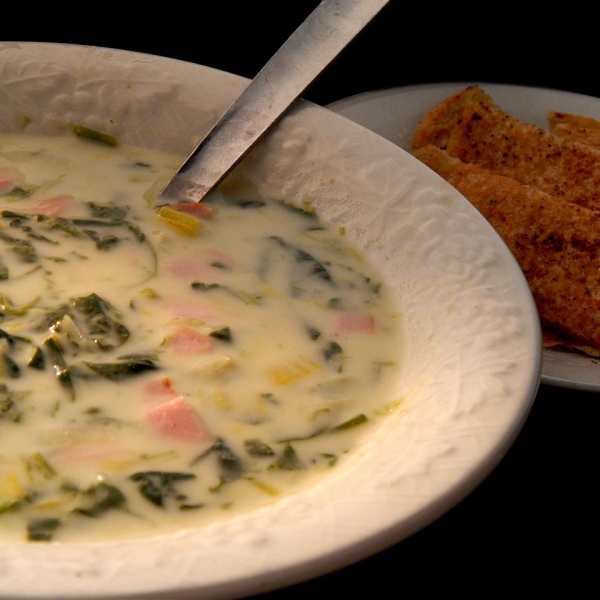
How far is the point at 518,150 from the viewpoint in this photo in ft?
8.01

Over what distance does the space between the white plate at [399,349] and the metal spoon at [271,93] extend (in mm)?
57

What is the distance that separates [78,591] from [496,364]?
0.77 metres

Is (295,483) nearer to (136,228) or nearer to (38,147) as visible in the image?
(136,228)

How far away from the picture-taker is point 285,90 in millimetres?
2090

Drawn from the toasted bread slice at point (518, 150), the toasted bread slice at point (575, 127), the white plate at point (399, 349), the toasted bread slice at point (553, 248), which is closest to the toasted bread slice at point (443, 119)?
the toasted bread slice at point (518, 150)

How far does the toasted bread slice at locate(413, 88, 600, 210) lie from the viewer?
7.76 ft

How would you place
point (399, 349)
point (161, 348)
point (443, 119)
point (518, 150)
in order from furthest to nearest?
point (443, 119)
point (518, 150)
point (399, 349)
point (161, 348)

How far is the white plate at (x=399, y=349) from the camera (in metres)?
1.05

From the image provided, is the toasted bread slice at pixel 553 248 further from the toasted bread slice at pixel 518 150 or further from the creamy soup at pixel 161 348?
the creamy soup at pixel 161 348

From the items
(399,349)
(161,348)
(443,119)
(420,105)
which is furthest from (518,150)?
(161,348)

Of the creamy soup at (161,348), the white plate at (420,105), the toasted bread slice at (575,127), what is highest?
the toasted bread slice at (575,127)

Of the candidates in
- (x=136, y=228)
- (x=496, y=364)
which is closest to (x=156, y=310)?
(x=136, y=228)

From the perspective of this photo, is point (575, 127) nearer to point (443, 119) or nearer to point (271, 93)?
point (443, 119)

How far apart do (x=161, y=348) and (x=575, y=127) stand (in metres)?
1.63
